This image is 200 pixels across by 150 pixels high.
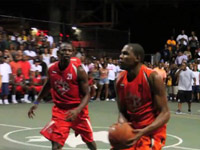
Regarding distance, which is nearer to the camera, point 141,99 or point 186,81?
point 141,99

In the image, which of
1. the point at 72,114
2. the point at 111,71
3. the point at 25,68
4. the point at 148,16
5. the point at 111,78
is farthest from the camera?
the point at 148,16

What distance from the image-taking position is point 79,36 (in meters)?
22.5

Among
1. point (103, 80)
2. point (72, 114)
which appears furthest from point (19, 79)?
point (72, 114)

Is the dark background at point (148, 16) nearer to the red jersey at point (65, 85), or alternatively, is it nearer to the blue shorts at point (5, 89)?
the blue shorts at point (5, 89)

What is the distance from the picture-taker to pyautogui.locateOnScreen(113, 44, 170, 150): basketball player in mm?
4246

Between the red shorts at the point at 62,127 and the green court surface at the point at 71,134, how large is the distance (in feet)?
5.77

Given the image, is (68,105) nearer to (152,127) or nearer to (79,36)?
(152,127)

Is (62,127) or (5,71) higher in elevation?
(5,71)

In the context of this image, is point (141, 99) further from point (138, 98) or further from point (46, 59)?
point (46, 59)

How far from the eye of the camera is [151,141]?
14.6 feet

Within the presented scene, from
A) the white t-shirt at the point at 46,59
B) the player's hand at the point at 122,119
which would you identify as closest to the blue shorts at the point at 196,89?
the white t-shirt at the point at 46,59

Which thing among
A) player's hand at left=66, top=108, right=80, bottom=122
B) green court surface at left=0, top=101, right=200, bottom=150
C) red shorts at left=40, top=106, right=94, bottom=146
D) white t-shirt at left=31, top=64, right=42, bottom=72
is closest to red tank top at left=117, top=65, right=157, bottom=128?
player's hand at left=66, top=108, right=80, bottom=122

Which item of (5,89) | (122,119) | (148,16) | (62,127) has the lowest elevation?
(5,89)

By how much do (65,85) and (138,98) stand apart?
203 cm
